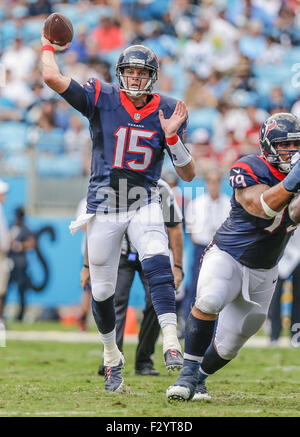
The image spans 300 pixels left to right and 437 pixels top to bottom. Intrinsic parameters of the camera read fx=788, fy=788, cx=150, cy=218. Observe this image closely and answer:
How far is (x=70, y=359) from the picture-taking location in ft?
23.8

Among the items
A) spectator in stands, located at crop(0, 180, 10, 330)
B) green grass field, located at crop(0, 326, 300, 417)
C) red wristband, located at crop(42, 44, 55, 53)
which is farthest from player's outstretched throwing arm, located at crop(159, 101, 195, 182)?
spectator in stands, located at crop(0, 180, 10, 330)

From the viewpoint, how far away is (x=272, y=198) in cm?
417

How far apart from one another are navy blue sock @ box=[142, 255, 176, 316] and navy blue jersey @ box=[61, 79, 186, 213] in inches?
19.2

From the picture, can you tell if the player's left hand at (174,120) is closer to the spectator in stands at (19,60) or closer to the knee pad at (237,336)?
the knee pad at (237,336)

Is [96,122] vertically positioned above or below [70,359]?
above

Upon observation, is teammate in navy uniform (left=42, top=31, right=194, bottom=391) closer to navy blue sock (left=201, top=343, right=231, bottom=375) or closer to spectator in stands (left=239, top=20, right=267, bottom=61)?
navy blue sock (left=201, top=343, right=231, bottom=375)

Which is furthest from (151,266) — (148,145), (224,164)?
(224,164)

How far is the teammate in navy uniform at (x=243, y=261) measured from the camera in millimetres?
4383

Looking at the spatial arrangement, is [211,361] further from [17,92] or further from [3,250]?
[17,92]

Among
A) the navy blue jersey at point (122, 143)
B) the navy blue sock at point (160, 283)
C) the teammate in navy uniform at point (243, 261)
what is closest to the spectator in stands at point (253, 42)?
the navy blue jersey at point (122, 143)

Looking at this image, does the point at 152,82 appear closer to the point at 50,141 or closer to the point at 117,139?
the point at 117,139

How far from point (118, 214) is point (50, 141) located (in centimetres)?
694

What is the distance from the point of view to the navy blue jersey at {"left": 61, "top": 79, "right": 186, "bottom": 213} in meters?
4.89

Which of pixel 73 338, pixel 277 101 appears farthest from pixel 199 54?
pixel 73 338
